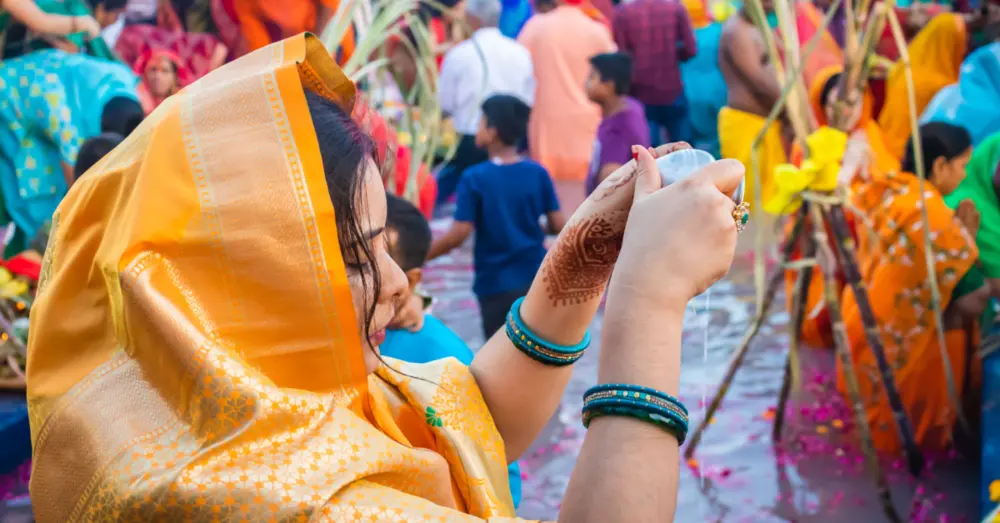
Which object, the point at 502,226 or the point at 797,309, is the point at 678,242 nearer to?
the point at 797,309

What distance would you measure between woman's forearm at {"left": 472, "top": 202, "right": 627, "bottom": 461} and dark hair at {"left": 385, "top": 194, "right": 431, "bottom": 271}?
1.30 metres

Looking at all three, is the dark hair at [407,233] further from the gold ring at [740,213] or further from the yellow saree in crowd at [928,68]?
the yellow saree in crowd at [928,68]

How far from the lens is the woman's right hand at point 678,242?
0.98 m

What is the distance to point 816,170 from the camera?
3.19 m

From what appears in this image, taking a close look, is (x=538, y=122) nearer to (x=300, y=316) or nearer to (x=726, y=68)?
(x=726, y=68)

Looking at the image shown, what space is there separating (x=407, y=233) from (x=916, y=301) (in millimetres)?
2075

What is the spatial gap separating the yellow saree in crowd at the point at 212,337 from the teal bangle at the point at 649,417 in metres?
0.17

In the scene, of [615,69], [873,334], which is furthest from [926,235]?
[615,69]

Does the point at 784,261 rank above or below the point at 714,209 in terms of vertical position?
below

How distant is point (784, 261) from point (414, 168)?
1.38 metres

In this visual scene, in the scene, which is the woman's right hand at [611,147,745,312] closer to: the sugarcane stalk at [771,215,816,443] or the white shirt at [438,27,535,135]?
the sugarcane stalk at [771,215,816,443]

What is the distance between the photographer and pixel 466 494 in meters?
1.21

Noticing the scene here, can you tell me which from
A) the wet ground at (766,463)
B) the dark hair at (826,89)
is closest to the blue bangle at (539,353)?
the wet ground at (766,463)

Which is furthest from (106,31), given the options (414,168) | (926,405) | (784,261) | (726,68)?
(926,405)
